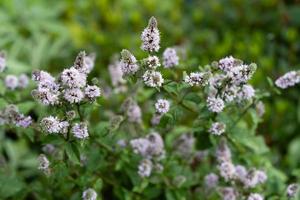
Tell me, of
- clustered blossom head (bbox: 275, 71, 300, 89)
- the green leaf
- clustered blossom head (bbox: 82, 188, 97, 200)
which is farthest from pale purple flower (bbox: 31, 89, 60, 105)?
clustered blossom head (bbox: 275, 71, 300, 89)

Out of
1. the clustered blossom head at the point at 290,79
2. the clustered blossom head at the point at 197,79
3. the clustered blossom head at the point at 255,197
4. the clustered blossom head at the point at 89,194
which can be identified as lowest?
the clustered blossom head at the point at 89,194

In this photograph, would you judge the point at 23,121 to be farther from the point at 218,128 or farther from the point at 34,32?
the point at 34,32

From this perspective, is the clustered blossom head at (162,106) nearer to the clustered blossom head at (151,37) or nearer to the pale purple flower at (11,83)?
the clustered blossom head at (151,37)

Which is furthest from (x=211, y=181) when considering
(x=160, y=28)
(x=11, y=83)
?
(x=160, y=28)

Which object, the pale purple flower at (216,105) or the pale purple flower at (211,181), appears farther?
the pale purple flower at (211,181)

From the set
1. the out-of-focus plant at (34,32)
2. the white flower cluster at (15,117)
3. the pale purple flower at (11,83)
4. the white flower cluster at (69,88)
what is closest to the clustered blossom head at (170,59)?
the white flower cluster at (69,88)

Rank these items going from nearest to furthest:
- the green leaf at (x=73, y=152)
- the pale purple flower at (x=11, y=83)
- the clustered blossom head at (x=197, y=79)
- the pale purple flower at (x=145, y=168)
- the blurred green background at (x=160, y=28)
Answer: the clustered blossom head at (x=197, y=79), the green leaf at (x=73, y=152), the pale purple flower at (x=145, y=168), the pale purple flower at (x=11, y=83), the blurred green background at (x=160, y=28)
